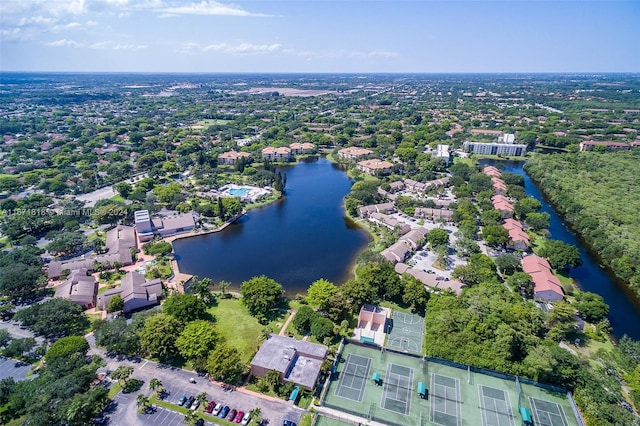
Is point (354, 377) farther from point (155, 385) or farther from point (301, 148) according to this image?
point (301, 148)

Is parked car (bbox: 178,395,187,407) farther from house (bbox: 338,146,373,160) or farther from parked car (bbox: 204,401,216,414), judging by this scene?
house (bbox: 338,146,373,160)

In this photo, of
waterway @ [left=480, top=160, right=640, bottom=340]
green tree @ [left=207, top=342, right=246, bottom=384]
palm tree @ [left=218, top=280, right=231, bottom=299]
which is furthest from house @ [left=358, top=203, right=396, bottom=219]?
green tree @ [left=207, top=342, right=246, bottom=384]

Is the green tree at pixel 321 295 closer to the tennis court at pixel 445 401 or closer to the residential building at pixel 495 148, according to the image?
the tennis court at pixel 445 401

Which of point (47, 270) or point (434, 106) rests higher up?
point (434, 106)

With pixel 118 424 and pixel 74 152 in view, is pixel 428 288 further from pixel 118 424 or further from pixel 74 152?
pixel 74 152

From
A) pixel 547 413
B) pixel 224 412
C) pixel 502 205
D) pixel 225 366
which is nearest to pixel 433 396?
pixel 547 413

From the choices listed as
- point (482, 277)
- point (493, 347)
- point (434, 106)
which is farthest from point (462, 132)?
point (493, 347)

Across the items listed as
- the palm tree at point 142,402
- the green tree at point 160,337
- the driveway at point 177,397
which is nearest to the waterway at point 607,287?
the driveway at point 177,397

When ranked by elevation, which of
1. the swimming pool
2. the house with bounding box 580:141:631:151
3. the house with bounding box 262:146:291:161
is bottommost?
the swimming pool
